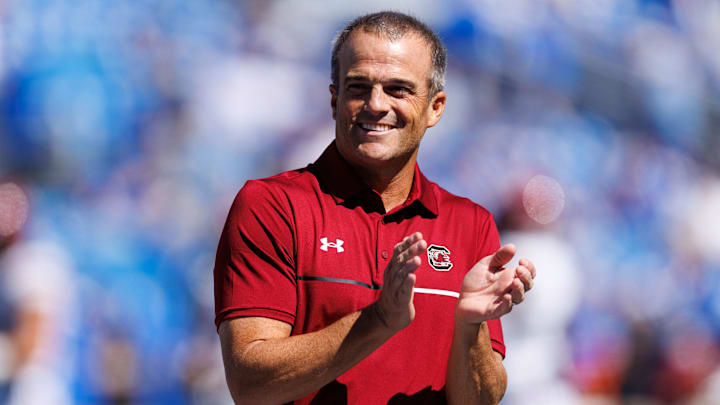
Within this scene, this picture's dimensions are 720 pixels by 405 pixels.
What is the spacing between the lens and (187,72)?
3641mm

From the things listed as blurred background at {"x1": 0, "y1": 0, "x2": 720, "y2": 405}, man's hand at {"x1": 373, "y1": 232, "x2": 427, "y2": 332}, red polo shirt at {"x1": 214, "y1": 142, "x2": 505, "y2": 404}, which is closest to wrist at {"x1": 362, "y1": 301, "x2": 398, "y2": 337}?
man's hand at {"x1": 373, "y1": 232, "x2": 427, "y2": 332}

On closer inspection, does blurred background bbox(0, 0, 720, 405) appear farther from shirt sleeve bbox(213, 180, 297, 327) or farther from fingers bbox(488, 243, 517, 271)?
fingers bbox(488, 243, 517, 271)

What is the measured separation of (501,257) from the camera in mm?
1607

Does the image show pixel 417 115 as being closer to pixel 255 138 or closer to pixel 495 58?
pixel 255 138

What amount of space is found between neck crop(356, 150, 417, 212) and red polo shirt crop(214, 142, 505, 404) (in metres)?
0.03

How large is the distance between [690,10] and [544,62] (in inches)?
38.5

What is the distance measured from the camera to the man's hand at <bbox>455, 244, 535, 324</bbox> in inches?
60.7

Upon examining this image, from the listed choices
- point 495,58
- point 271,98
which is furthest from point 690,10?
point 271,98

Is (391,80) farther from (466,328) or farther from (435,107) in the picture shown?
(466,328)

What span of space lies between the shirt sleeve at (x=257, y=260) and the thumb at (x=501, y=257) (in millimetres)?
415

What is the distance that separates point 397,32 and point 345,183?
0.37 m

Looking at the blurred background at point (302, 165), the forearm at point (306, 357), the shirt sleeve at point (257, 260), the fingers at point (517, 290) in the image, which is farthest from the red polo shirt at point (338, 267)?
the blurred background at point (302, 165)

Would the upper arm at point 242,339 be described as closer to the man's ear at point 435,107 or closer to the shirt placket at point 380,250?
the shirt placket at point 380,250

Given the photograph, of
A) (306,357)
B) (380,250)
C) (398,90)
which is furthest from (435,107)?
(306,357)
